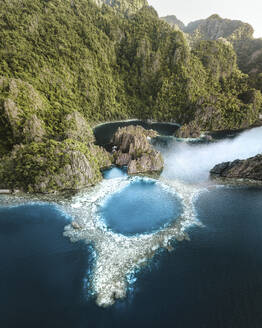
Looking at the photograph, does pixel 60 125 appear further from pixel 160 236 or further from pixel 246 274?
pixel 246 274

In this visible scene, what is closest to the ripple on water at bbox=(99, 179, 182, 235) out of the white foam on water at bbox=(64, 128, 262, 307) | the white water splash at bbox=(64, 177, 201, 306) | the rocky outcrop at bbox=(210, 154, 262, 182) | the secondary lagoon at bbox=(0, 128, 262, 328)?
the secondary lagoon at bbox=(0, 128, 262, 328)

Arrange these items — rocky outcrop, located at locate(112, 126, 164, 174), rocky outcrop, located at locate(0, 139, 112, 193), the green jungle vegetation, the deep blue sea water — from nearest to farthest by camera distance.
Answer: the deep blue sea water
rocky outcrop, located at locate(0, 139, 112, 193)
the green jungle vegetation
rocky outcrop, located at locate(112, 126, 164, 174)

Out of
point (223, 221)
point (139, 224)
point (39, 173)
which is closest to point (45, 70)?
point (39, 173)

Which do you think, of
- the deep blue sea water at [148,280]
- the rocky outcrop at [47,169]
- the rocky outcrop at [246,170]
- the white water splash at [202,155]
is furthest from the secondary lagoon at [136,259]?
the white water splash at [202,155]

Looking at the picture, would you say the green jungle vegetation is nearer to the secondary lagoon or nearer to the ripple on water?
the ripple on water

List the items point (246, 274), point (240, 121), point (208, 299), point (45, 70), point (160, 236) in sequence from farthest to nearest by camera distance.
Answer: point (240, 121) < point (45, 70) < point (160, 236) < point (246, 274) < point (208, 299)

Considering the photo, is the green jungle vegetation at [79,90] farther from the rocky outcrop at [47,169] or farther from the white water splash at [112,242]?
the white water splash at [112,242]

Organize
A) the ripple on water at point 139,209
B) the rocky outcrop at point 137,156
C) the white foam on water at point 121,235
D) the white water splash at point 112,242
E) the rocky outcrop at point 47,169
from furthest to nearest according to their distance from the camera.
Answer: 1. the rocky outcrop at point 137,156
2. the rocky outcrop at point 47,169
3. the ripple on water at point 139,209
4. the white foam on water at point 121,235
5. the white water splash at point 112,242
